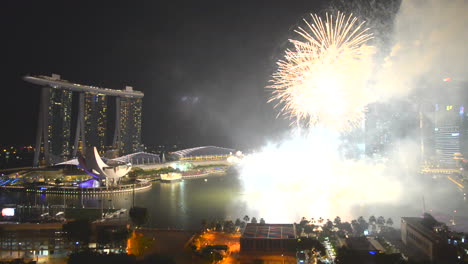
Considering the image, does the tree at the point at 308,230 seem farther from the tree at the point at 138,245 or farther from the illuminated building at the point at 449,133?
the illuminated building at the point at 449,133

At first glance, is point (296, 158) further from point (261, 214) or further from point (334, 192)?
point (261, 214)

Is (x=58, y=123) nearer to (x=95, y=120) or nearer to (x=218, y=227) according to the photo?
(x=95, y=120)

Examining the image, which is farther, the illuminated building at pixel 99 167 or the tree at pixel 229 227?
the illuminated building at pixel 99 167

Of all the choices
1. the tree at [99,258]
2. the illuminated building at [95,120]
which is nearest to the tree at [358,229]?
the tree at [99,258]

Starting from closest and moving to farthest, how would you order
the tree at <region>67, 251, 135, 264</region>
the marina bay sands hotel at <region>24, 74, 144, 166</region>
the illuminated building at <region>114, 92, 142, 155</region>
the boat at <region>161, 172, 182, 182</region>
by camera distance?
1. the tree at <region>67, 251, 135, 264</region>
2. the boat at <region>161, 172, 182, 182</region>
3. the marina bay sands hotel at <region>24, 74, 144, 166</region>
4. the illuminated building at <region>114, 92, 142, 155</region>

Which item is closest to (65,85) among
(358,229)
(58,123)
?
(58,123)

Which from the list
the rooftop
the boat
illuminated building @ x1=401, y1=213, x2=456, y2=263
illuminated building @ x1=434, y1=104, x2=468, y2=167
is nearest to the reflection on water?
the boat

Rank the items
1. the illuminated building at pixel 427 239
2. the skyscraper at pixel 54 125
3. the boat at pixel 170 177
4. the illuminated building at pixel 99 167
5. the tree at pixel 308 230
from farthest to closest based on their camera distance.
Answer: the skyscraper at pixel 54 125 → the boat at pixel 170 177 → the illuminated building at pixel 99 167 → the tree at pixel 308 230 → the illuminated building at pixel 427 239

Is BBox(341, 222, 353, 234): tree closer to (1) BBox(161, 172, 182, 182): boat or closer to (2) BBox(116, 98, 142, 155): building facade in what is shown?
(1) BBox(161, 172, 182, 182): boat
